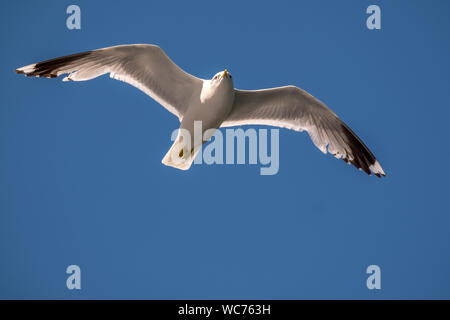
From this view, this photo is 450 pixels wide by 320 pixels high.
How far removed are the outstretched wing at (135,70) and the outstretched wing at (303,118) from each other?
2.02ft

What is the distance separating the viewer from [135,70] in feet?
20.9

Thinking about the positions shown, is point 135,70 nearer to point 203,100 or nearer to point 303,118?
point 203,100

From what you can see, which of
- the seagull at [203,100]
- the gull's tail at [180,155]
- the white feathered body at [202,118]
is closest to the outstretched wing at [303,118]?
the seagull at [203,100]

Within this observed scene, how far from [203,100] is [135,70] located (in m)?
0.87

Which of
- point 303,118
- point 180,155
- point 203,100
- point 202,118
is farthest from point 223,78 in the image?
point 303,118

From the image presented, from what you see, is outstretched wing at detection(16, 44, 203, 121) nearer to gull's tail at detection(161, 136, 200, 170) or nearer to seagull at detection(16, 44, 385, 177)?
seagull at detection(16, 44, 385, 177)

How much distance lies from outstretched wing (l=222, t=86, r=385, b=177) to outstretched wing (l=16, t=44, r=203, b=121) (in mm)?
616

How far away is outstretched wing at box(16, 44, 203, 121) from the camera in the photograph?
244 inches

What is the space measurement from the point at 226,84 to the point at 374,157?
2136 mm

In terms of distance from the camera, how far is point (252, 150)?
22.2 feet

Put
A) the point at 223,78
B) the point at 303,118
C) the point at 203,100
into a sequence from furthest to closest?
the point at 303,118, the point at 203,100, the point at 223,78

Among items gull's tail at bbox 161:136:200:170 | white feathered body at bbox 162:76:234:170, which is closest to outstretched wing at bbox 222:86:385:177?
white feathered body at bbox 162:76:234:170
